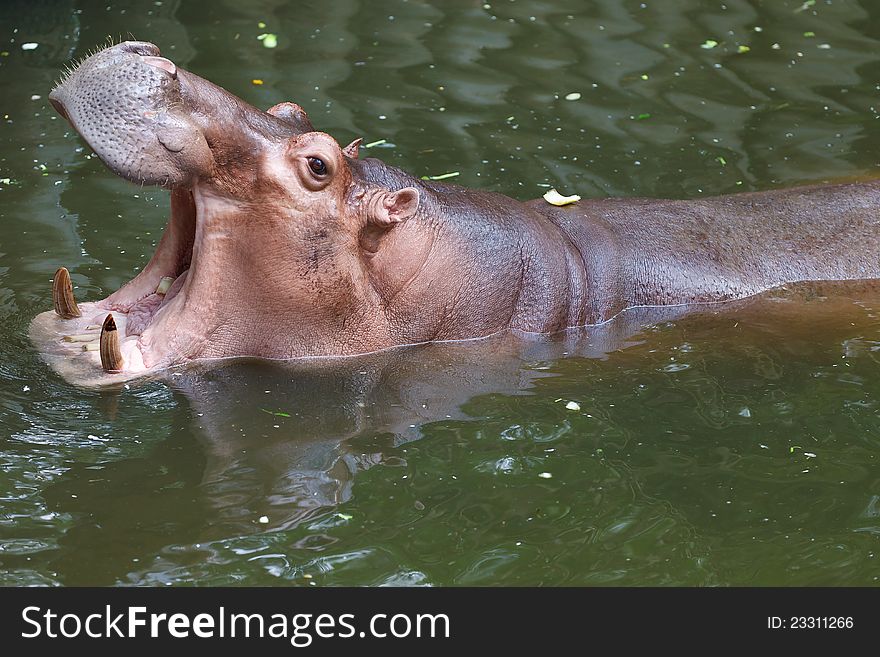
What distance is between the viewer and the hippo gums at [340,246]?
4805 mm

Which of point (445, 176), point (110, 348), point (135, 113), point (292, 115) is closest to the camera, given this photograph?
point (135, 113)

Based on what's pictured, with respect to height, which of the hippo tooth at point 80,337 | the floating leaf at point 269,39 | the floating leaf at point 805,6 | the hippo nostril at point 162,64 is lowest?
the hippo tooth at point 80,337

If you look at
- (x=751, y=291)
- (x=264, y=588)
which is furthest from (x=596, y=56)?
(x=264, y=588)

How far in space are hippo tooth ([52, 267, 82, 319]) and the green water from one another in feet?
0.96

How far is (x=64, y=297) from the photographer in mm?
5336

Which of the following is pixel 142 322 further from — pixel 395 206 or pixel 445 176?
pixel 445 176

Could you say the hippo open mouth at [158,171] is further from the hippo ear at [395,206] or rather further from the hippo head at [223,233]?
the hippo ear at [395,206]

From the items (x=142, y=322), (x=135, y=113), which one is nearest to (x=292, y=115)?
(x=135, y=113)

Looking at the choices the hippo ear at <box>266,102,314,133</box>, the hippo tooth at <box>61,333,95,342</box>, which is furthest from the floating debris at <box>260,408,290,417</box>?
the hippo ear at <box>266,102,314,133</box>

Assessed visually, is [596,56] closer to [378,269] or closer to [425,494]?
[378,269]

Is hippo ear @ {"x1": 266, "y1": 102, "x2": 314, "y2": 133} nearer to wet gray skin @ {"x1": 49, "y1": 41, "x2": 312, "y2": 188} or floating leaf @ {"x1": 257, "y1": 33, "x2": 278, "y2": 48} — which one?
wet gray skin @ {"x1": 49, "y1": 41, "x2": 312, "y2": 188}

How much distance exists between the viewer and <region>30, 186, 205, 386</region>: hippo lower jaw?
5219mm

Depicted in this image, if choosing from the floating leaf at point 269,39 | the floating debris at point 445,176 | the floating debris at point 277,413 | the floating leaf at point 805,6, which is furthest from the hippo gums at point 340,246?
the floating leaf at point 805,6

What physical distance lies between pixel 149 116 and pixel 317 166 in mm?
697
